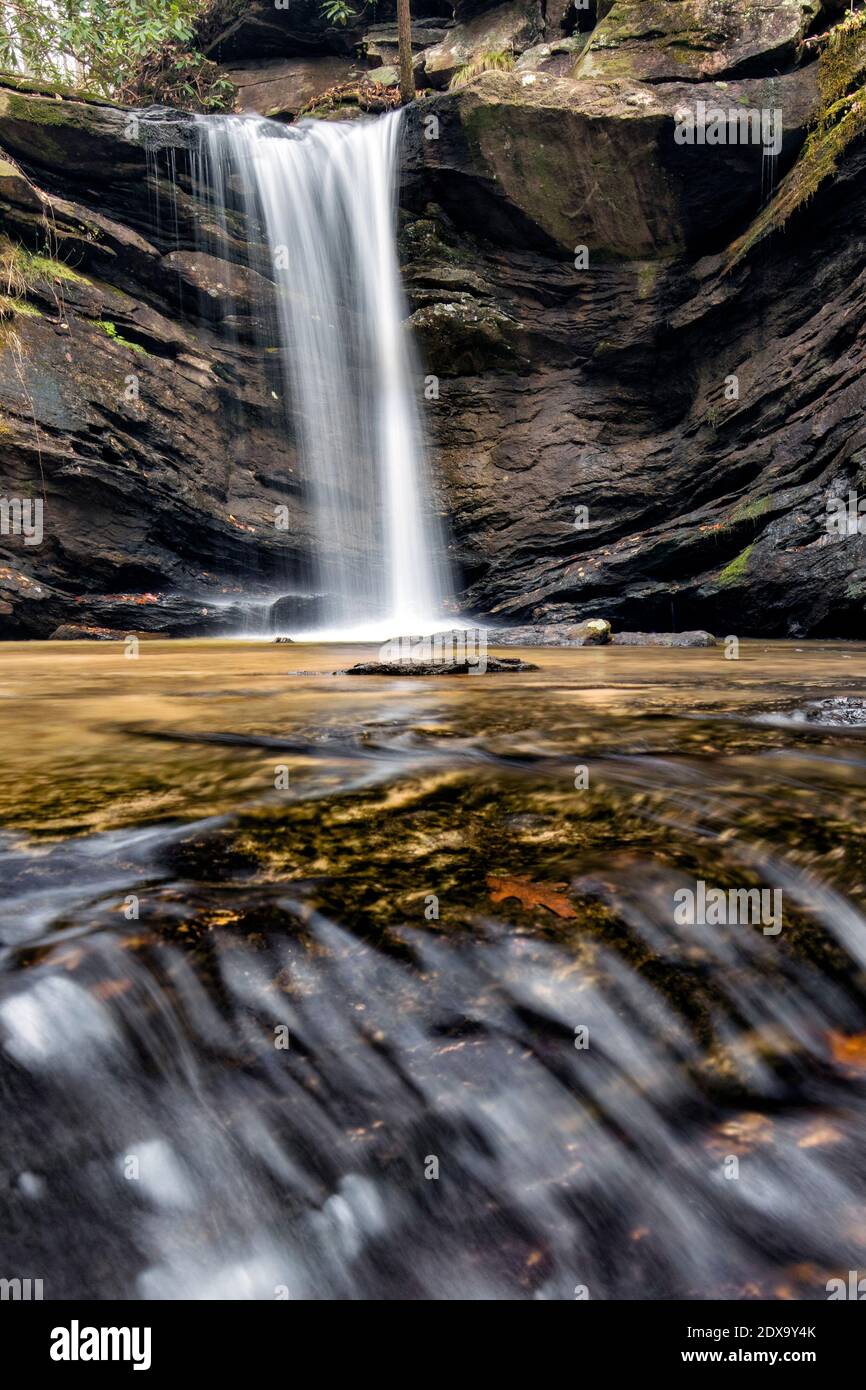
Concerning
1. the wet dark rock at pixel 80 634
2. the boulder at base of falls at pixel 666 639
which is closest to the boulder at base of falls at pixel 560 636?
the boulder at base of falls at pixel 666 639

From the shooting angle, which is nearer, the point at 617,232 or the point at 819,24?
the point at 819,24

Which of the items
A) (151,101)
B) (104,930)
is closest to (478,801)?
(104,930)

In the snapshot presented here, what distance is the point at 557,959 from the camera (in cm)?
145

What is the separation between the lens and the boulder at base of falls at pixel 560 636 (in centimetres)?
1077

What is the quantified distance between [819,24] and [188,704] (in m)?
16.6

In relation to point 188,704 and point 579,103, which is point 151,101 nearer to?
point 579,103

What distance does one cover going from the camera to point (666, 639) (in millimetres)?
10625

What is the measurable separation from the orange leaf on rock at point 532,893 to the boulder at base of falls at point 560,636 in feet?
30.2

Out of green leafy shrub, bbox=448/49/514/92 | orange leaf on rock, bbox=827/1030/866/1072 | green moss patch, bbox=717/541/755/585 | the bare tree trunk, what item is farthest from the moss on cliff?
orange leaf on rock, bbox=827/1030/866/1072

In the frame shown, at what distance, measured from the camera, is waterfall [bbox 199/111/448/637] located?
1550cm

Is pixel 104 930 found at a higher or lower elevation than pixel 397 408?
lower

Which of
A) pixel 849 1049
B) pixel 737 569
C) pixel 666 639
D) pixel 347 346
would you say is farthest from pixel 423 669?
pixel 347 346

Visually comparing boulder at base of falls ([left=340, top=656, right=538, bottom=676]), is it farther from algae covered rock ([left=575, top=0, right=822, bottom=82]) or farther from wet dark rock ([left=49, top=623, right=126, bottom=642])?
algae covered rock ([left=575, top=0, right=822, bottom=82])
